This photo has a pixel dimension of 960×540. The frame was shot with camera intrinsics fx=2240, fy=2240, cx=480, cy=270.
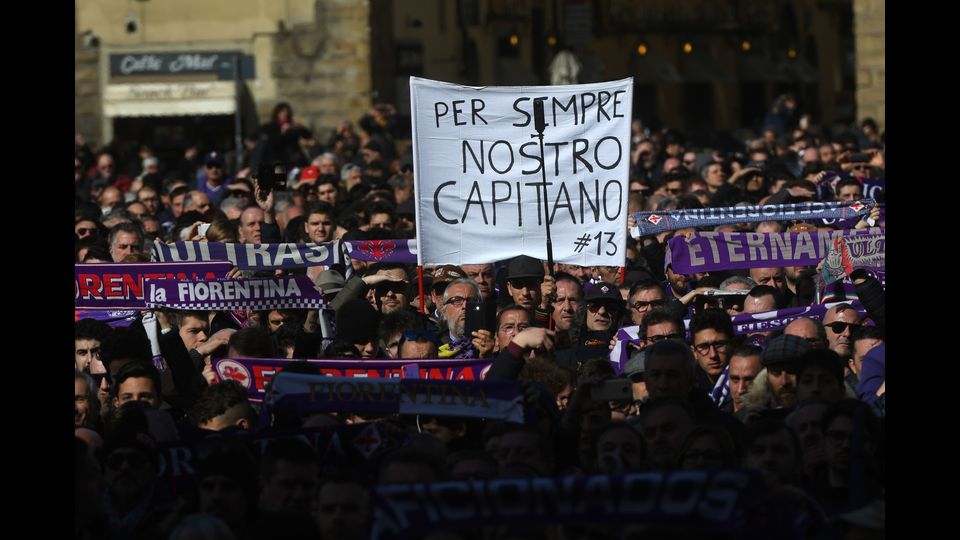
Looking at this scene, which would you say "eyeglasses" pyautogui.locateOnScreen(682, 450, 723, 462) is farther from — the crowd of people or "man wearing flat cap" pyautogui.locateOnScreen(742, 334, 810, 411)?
"man wearing flat cap" pyautogui.locateOnScreen(742, 334, 810, 411)

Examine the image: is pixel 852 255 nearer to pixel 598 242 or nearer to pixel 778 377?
pixel 598 242

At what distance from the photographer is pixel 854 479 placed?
727 centimetres

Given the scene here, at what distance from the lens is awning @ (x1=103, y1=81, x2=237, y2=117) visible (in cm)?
3338

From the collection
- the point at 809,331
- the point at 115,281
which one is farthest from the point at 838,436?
the point at 115,281

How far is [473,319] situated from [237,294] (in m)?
1.56

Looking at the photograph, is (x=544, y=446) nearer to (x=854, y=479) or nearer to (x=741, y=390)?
(x=854, y=479)

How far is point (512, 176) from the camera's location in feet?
39.4

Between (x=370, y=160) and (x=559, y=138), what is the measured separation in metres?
9.84

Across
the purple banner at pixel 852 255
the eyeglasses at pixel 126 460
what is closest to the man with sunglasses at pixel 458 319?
the purple banner at pixel 852 255

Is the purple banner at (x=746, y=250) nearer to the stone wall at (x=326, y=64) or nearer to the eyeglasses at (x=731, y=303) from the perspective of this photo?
the eyeglasses at (x=731, y=303)

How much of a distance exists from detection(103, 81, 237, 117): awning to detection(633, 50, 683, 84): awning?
1767cm

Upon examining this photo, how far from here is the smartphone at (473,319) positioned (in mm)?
10578

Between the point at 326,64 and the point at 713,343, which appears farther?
the point at 326,64
